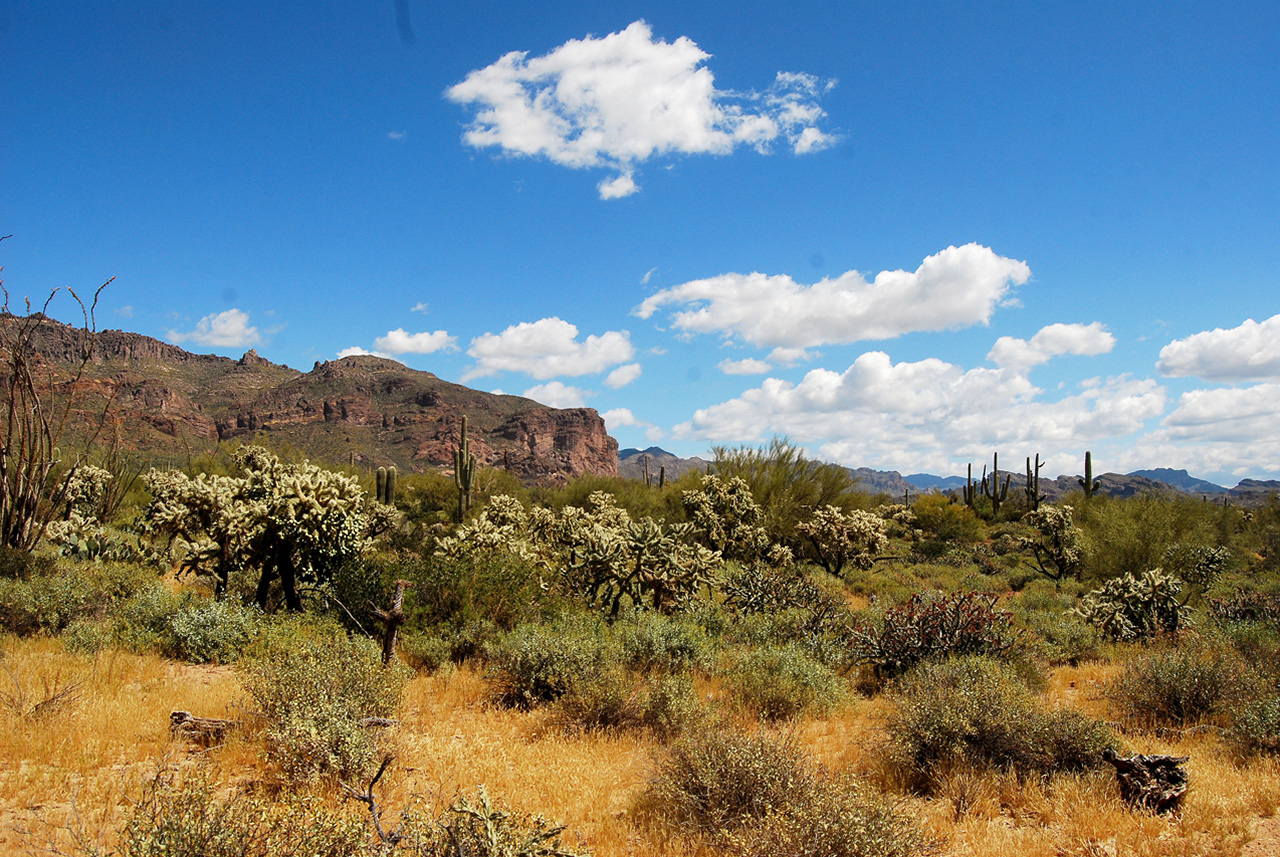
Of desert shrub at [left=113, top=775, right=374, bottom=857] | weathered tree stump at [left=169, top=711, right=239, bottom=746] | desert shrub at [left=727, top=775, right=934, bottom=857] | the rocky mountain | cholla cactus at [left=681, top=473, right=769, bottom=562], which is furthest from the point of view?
the rocky mountain

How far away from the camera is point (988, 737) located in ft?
18.1

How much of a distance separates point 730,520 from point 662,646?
9.88 m

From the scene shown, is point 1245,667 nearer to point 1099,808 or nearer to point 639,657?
point 1099,808

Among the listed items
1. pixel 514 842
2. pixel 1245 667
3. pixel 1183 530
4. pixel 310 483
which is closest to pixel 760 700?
pixel 514 842

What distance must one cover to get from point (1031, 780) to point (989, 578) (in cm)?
1684

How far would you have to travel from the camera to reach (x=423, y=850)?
10.5 feet

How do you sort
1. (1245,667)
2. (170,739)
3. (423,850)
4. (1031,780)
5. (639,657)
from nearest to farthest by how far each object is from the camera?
(423,850), (1031,780), (170,739), (1245,667), (639,657)

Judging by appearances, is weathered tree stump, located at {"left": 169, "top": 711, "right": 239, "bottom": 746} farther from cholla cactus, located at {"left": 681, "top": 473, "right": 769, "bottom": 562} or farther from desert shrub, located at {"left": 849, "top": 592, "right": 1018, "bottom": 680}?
cholla cactus, located at {"left": 681, "top": 473, "right": 769, "bottom": 562}

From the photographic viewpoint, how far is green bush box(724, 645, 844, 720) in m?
7.01

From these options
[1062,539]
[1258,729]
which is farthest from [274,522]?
[1062,539]

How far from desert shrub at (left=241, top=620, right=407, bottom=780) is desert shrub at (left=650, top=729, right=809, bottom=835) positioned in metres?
2.21

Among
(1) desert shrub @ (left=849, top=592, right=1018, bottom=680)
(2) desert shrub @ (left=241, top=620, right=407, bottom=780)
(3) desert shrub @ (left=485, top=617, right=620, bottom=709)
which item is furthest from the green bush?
(2) desert shrub @ (left=241, top=620, right=407, bottom=780)

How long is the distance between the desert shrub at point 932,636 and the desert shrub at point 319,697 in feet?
18.9

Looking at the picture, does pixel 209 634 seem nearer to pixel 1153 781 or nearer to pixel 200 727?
pixel 200 727
